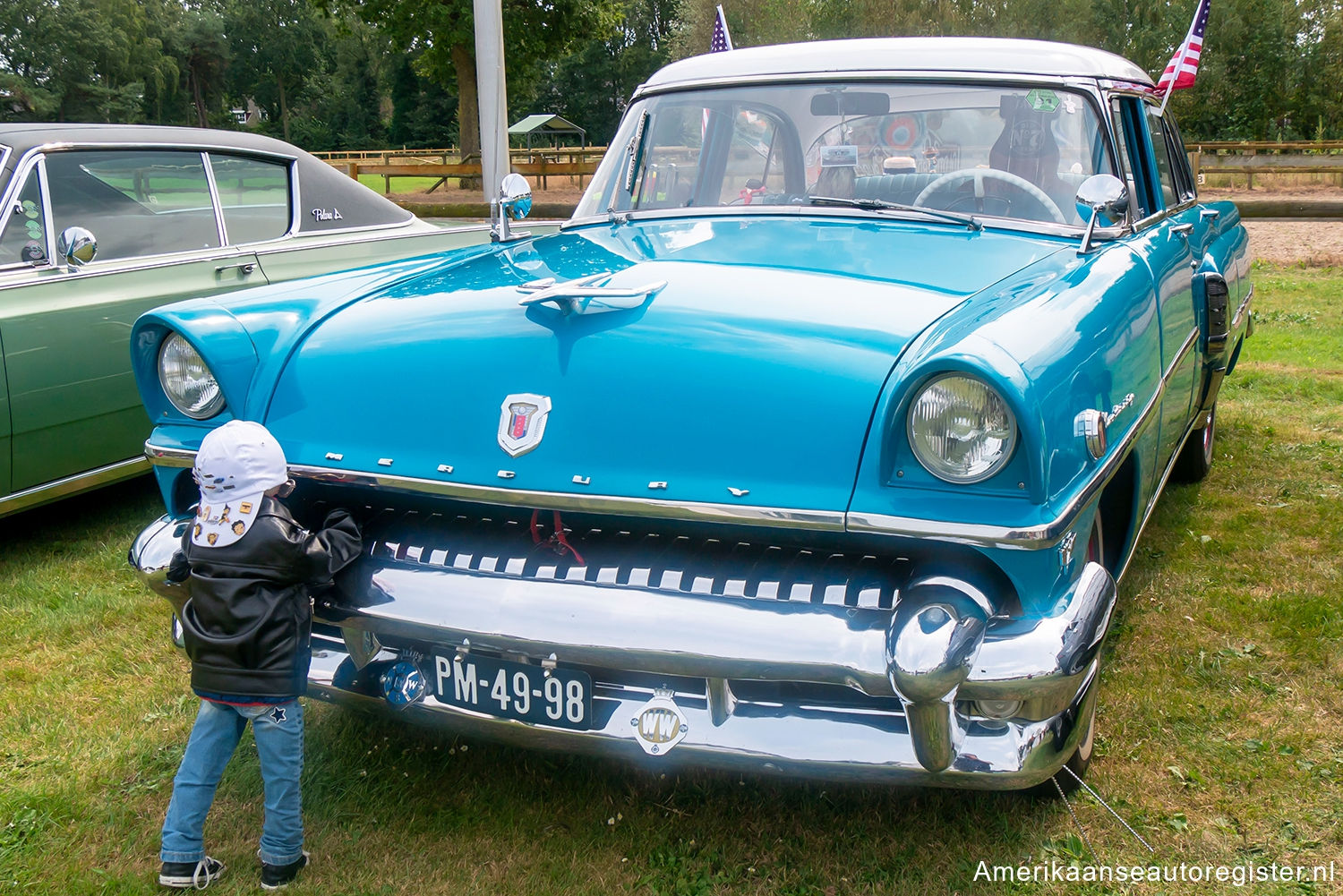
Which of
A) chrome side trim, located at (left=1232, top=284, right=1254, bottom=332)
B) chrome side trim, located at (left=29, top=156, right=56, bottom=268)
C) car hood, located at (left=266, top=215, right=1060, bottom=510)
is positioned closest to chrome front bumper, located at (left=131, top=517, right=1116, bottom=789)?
car hood, located at (left=266, top=215, right=1060, bottom=510)

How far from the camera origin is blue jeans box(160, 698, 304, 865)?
2.34 meters

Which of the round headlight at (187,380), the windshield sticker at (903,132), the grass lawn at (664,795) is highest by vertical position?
the windshield sticker at (903,132)

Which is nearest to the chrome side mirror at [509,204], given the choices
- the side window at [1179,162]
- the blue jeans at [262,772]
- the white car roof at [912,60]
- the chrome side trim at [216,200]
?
the white car roof at [912,60]

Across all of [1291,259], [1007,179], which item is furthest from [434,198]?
[1007,179]

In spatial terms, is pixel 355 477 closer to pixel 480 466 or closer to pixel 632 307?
pixel 480 466

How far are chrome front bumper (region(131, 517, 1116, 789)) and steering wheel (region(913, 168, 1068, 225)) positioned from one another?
1.29 m

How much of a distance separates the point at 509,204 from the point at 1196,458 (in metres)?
3.08

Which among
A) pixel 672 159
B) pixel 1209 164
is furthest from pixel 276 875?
pixel 1209 164

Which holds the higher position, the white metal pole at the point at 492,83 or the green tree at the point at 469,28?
the green tree at the point at 469,28

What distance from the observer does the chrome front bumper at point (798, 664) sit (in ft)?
6.44

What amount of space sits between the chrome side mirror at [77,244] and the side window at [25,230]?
0.15 metres

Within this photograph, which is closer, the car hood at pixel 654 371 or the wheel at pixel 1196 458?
the car hood at pixel 654 371

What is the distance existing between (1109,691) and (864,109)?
5.90 feet

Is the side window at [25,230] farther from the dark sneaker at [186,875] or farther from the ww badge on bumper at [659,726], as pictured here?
the ww badge on bumper at [659,726]
